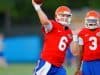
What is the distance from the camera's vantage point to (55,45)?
499 inches

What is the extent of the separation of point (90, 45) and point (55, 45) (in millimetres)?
689

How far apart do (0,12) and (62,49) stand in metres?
30.4

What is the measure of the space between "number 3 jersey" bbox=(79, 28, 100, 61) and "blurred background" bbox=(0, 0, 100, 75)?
582 centimetres

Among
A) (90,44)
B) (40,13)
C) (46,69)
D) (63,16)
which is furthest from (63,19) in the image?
(46,69)

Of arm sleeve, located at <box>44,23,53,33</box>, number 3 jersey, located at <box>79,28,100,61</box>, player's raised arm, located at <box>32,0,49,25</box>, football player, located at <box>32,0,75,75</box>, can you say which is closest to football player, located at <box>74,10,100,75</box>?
number 3 jersey, located at <box>79,28,100,61</box>

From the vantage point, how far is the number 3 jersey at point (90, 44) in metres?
12.9

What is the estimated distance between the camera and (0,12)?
42.9 metres

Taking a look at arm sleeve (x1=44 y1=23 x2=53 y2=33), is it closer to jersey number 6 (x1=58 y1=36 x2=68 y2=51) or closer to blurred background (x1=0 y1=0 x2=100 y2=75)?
jersey number 6 (x1=58 y1=36 x2=68 y2=51)

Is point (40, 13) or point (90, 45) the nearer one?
point (40, 13)

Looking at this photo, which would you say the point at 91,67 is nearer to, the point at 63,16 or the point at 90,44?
the point at 90,44

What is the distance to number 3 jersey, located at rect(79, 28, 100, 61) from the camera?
12.9 meters

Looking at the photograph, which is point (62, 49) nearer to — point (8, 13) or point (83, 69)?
point (83, 69)

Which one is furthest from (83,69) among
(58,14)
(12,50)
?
(12,50)

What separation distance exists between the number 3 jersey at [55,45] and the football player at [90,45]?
43cm
